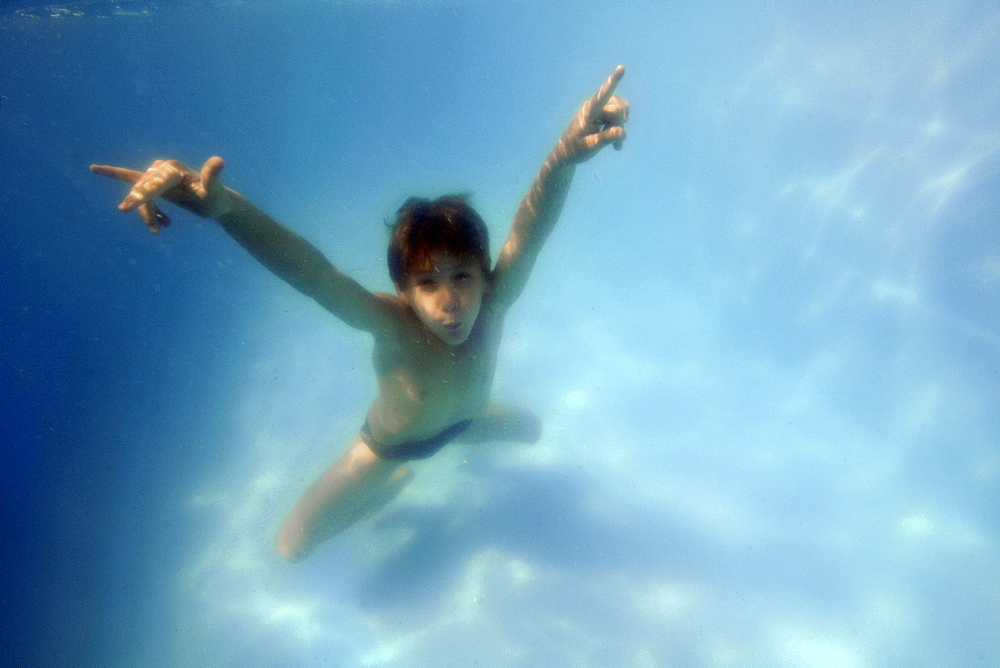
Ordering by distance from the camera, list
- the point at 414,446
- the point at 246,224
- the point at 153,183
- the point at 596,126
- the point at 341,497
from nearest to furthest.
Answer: the point at 153,183
the point at 246,224
the point at 596,126
the point at 414,446
the point at 341,497

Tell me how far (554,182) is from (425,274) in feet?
2.24

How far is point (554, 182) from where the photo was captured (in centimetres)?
210

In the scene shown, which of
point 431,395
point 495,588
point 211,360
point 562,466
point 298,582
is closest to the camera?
point 431,395

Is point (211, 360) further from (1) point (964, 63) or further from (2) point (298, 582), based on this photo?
(1) point (964, 63)

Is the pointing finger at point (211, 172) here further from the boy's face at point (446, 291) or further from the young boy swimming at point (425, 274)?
the boy's face at point (446, 291)

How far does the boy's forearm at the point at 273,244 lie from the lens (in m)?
1.58

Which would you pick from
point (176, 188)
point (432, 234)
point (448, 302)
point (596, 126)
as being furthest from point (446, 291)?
point (176, 188)

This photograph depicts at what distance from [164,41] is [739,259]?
15.8m

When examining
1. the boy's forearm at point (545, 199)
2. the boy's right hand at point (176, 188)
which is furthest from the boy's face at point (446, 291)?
the boy's right hand at point (176, 188)

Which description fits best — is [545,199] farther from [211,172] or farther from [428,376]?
[211,172]

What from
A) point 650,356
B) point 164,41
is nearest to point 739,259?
point 650,356

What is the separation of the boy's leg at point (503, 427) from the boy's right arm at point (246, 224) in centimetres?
200

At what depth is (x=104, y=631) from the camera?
14.9ft

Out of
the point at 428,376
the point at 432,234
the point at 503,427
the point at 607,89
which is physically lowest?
the point at 428,376
